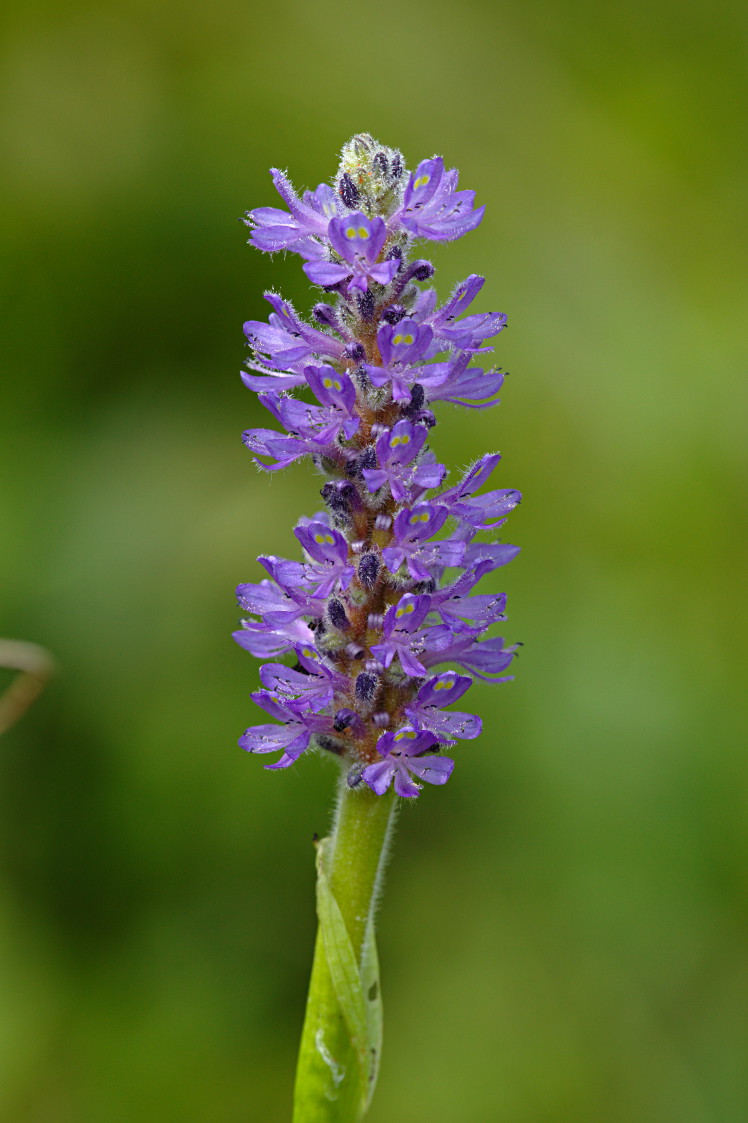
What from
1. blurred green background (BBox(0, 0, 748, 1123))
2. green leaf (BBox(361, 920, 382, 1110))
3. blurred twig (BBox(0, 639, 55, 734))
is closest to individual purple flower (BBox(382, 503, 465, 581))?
green leaf (BBox(361, 920, 382, 1110))

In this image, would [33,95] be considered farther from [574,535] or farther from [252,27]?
[574,535]

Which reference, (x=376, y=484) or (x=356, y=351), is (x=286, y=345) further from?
(x=376, y=484)

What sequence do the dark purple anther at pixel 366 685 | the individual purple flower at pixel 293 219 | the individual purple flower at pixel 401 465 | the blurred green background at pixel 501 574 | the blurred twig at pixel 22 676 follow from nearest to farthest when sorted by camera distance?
the individual purple flower at pixel 401 465 → the dark purple anther at pixel 366 685 → the individual purple flower at pixel 293 219 → the blurred twig at pixel 22 676 → the blurred green background at pixel 501 574

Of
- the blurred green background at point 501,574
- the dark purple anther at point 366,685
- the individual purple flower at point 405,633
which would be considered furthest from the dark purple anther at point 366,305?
the blurred green background at point 501,574

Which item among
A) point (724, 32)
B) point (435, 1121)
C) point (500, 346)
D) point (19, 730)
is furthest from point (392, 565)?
point (724, 32)

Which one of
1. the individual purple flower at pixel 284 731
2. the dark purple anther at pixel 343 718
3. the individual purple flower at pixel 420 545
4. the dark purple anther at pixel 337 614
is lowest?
the individual purple flower at pixel 284 731

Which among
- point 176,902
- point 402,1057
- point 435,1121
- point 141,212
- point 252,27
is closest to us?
point 435,1121

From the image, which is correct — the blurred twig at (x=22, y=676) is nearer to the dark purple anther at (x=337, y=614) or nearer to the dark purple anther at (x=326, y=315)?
the dark purple anther at (x=337, y=614)

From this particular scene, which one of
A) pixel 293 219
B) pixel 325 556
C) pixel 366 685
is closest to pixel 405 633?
pixel 366 685
